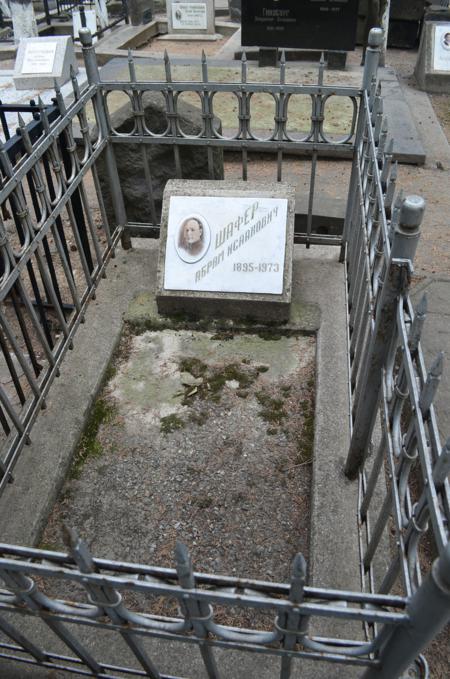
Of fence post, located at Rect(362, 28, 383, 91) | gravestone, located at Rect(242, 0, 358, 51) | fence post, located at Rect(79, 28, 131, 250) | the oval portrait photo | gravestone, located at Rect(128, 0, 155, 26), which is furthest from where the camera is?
gravestone, located at Rect(128, 0, 155, 26)

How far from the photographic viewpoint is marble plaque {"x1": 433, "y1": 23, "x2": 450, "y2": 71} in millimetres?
9359

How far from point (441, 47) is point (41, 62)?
7.38 m

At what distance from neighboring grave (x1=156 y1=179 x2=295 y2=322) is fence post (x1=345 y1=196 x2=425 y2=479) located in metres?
1.26

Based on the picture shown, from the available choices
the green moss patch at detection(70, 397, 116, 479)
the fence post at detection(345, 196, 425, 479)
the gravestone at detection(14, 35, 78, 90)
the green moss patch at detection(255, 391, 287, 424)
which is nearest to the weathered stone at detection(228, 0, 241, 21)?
the gravestone at detection(14, 35, 78, 90)

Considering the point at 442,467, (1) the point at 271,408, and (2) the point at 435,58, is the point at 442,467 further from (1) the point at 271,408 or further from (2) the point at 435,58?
(2) the point at 435,58

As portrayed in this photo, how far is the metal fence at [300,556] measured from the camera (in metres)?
1.36

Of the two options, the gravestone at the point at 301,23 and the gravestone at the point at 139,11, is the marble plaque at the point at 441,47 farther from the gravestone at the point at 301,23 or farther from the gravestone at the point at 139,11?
the gravestone at the point at 139,11

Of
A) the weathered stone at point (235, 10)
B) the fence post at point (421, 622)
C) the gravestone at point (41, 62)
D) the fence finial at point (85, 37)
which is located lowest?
the weathered stone at point (235, 10)

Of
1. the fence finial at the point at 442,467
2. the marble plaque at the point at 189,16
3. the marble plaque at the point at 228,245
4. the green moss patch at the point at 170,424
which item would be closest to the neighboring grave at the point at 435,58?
the marble plaque at the point at 189,16

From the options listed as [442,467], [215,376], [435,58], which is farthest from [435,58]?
[442,467]

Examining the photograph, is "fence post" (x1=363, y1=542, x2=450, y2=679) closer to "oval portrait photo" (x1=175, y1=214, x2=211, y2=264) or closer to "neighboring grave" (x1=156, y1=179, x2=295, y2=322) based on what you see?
"neighboring grave" (x1=156, y1=179, x2=295, y2=322)

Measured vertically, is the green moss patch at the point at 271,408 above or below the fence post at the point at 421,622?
below

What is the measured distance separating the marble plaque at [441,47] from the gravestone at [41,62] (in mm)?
6570

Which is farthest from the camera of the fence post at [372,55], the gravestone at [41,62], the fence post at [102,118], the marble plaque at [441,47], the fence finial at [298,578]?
the gravestone at [41,62]
